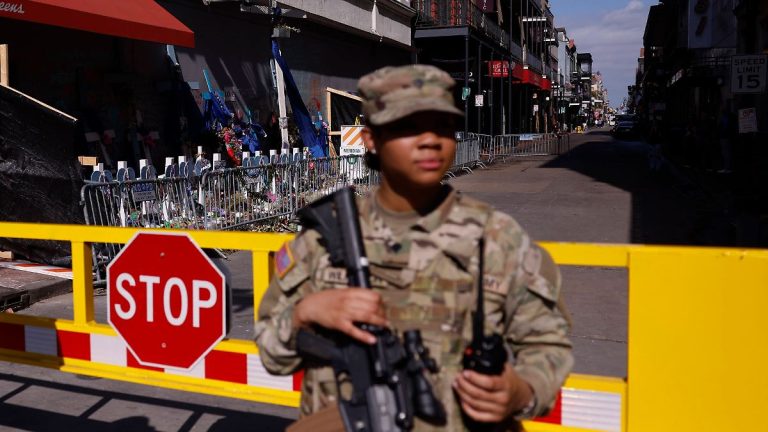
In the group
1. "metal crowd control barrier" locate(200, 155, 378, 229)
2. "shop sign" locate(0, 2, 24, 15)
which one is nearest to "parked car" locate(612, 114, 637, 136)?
"metal crowd control barrier" locate(200, 155, 378, 229)

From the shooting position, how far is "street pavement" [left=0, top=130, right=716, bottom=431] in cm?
536

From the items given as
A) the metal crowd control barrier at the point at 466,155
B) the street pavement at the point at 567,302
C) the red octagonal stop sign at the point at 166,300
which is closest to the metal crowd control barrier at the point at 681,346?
the red octagonal stop sign at the point at 166,300

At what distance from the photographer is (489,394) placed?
5.97ft

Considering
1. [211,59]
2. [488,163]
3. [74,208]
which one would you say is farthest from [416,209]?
[488,163]

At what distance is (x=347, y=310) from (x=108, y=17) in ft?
34.9

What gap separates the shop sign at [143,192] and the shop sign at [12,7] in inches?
97.5

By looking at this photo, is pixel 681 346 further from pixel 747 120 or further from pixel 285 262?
pixel 747 120

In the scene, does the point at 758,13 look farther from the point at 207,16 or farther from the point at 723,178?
the point at 207,16

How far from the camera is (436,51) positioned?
3800cm

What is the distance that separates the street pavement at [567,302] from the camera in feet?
17.6

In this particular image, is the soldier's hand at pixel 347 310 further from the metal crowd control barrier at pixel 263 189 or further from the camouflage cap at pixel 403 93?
the metal crowd control barrier at pixel 263 189

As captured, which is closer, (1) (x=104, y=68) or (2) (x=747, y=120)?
(1) (x=104, y=68)

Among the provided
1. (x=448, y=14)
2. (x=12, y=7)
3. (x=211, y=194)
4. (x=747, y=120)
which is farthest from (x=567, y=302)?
(x=448, y=14)

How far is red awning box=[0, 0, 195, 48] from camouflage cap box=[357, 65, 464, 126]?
8.94m
